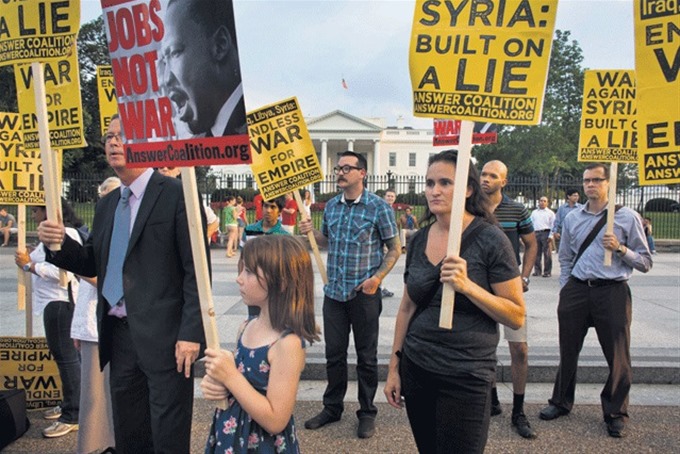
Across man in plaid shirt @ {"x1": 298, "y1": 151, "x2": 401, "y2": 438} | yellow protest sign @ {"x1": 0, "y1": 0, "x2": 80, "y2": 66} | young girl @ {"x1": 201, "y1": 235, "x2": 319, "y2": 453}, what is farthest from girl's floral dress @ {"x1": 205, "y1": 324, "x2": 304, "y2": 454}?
man in plaid shirt @ {"x1": 298, "y1": 151, "x2": 401, "y2": 438}

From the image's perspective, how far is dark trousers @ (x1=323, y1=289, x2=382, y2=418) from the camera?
4.68m

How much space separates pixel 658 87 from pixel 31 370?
16.4 ft

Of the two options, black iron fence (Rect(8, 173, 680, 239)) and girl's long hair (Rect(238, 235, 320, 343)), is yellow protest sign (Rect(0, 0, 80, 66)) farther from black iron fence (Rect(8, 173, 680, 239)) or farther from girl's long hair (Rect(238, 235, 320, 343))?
black iron fence (Rect(8, 173, 680, 239))

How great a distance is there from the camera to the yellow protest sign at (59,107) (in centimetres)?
458

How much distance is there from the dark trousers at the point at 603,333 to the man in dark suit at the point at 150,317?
320 cm

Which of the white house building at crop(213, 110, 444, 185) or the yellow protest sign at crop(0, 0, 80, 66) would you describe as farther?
the white house building at crop(213, 110, 444, 185)

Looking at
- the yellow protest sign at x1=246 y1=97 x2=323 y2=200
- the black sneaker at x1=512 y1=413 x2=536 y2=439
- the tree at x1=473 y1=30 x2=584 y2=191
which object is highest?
the tree at x1=473 y1=30 x2=584 y2=191

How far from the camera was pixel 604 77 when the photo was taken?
5340mm

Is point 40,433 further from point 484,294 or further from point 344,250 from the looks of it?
point 484,294

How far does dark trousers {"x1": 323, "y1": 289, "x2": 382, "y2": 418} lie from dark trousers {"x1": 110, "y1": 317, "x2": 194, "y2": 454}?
1.90m

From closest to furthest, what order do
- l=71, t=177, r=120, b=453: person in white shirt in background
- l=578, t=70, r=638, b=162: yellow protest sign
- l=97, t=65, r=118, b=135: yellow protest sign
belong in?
l=71, t=177, r=120, b=453: person in white shirt in background, l=578, t=70, r=638, b=162: yellow protest sign, l=97, t=65, r=118, b=135: yellow protest sign

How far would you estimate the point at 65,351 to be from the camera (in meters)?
4.57

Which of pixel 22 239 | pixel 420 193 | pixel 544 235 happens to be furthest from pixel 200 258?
pixel 420 193

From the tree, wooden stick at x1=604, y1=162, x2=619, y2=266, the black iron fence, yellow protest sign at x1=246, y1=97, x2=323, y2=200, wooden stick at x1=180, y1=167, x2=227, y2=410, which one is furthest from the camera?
the tree
